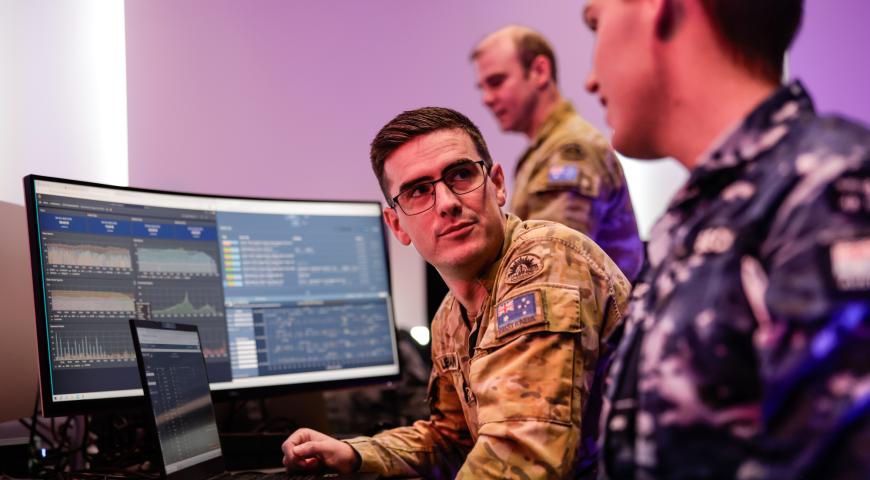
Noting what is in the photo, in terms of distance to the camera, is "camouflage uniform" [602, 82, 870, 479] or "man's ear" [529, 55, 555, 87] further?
"man's ear" [529, 55, 555, 87]

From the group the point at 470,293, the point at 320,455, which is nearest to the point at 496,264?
the point at 470,293

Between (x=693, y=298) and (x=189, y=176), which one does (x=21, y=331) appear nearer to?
(x=189, y=176)

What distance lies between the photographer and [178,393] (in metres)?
1.37

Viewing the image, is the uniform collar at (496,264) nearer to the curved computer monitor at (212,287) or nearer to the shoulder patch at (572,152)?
the curved computer monitor at (212,287)

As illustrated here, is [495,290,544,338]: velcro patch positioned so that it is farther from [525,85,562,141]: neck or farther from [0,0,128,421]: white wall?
[525,85,562,141]: neck

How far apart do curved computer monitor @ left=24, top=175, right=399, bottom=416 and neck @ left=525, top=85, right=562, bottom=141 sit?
75 centimetres

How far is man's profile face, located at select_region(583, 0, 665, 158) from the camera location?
0.74 m

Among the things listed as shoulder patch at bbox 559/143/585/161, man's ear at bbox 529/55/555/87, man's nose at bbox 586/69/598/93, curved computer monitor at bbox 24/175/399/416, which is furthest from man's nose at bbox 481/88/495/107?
man's nose at bbox 586/69/598/93

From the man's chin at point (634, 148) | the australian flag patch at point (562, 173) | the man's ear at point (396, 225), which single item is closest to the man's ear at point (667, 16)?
the man's chin at point (634, 148)

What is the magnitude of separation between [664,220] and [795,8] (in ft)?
0.66

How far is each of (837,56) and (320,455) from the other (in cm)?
291

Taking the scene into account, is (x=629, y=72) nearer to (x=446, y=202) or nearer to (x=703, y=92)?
(x=703, y=92)

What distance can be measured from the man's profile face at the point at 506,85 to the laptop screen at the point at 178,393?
4.74ft

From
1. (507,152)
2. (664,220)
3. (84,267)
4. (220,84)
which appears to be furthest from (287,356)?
(507,152)
